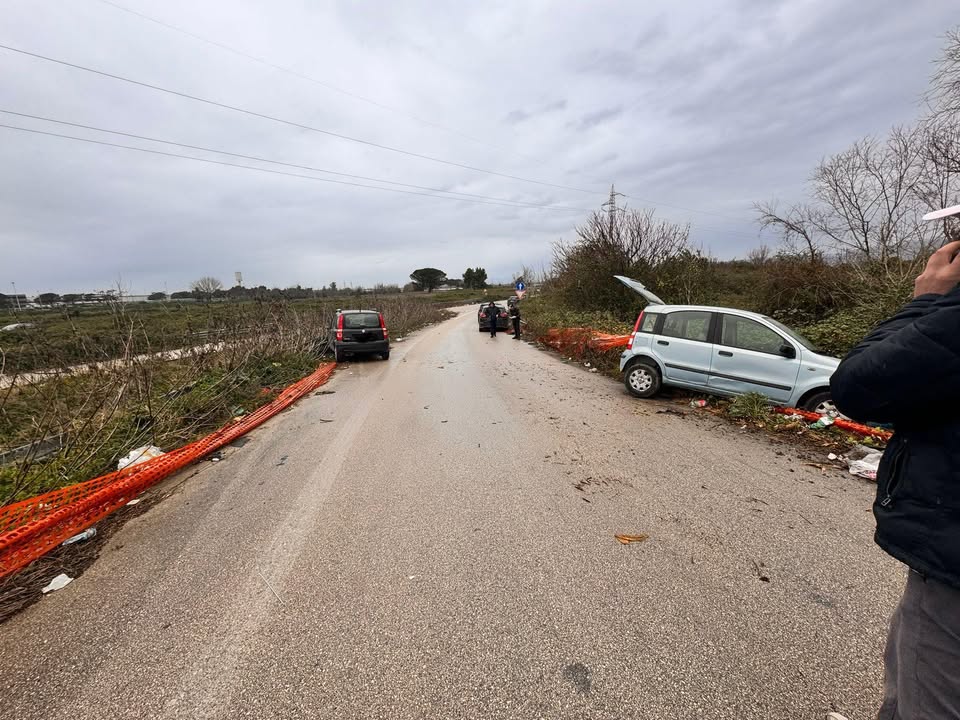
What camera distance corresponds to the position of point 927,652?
1.16 meters

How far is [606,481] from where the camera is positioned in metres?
3.96

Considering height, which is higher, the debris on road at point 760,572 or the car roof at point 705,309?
the car roof at point 705,309

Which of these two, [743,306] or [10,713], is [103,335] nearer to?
[10,713]

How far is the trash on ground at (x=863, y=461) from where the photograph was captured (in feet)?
13.1

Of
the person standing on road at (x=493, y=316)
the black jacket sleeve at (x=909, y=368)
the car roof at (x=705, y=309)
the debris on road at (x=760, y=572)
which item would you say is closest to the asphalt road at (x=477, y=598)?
the debris on road at (x=760, y=572)

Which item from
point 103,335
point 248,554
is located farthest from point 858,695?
point 103,335

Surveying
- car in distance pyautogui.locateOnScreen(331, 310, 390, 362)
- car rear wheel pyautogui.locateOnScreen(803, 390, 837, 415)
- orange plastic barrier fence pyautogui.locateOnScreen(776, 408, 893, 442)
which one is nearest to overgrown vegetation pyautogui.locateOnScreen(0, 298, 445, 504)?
car in distance pyautogui.locateOnScreen(331, 310, 390, 362)

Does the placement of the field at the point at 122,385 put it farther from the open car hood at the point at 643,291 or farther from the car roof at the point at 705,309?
the open car hood at the point at 643,291

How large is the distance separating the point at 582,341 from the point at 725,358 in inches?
231

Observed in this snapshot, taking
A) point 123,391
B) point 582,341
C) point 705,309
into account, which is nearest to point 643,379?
point 705,309

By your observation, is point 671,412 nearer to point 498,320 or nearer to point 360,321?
point 360,321

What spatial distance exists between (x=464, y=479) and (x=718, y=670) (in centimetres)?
252

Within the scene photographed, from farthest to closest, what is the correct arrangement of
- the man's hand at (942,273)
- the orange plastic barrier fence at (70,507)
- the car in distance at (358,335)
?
the car in distance at (358,335), the orange plastic barrier fence at (70,507), the man's hand at (942,273)

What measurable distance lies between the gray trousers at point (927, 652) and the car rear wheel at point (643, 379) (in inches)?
239
